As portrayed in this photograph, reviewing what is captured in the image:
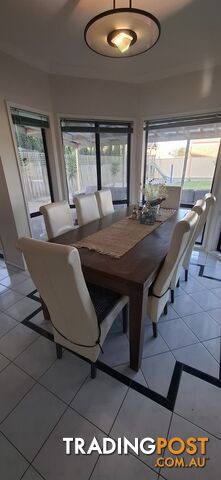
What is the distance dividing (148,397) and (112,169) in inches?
130

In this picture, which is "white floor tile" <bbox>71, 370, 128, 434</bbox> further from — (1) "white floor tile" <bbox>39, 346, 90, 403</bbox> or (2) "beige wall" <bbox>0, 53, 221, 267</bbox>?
(2) "beige wall" <bbox>0, 53, 221, 267</bbox>

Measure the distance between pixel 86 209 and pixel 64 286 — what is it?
1597 millimetres

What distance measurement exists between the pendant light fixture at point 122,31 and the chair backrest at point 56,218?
1331mm

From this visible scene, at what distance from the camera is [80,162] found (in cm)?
343

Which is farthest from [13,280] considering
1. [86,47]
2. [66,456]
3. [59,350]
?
[86,47]

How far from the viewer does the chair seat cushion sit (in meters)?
1.31

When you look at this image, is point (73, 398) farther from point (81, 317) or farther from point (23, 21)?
point (23, 21)

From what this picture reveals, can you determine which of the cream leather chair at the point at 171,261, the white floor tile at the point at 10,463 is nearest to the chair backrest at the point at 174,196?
the cream leather chair at the point at 171,261

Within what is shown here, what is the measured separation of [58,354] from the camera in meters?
1.54

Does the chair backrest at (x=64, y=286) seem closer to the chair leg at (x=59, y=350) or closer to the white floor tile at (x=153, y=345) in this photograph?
the chair leg at (x=59, y=350)

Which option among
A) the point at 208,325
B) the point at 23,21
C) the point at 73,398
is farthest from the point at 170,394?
the point at 23,21

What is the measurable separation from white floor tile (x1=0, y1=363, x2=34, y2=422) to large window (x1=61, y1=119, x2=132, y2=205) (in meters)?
2.65

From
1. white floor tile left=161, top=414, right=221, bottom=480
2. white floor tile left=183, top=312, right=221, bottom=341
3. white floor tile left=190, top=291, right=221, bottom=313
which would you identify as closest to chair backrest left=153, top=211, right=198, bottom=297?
white floor tile left=183, top=312, right=221, bottom=341

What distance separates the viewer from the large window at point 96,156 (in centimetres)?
324
